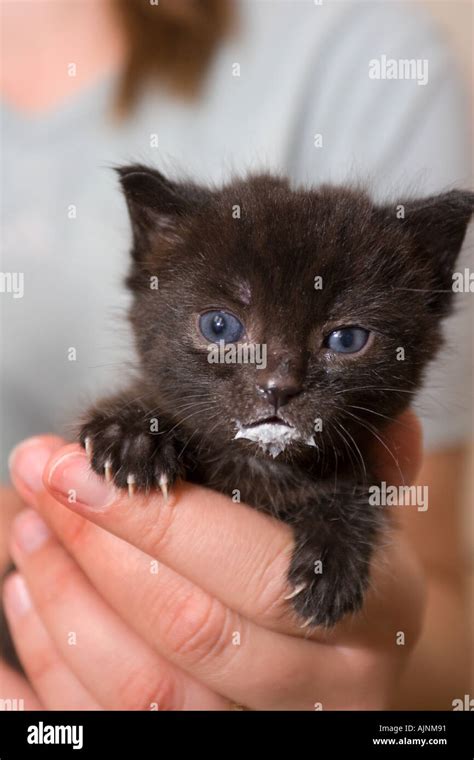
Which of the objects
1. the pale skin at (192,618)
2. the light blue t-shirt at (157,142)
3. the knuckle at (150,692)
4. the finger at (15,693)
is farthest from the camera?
the light blue t-shirt at (157,142)

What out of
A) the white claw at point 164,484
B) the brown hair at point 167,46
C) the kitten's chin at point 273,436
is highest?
the brown hair at point 167,46

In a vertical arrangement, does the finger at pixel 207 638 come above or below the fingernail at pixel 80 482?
below

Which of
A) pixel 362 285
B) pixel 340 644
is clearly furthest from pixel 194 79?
pixel 340 644

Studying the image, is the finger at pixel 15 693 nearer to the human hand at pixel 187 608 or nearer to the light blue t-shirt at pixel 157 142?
the human hand at pixel 187 608

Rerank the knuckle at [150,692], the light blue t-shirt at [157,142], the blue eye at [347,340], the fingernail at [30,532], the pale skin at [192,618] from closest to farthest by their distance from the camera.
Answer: the blue eye at [347,340]
the pale skin at [192,618]
the knuckle at [150,692]
the fingernail at [30,532]
the light blue t-shirt at [157,142]

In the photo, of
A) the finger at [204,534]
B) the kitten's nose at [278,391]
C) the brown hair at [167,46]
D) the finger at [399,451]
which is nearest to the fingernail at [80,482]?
the finger at [204,534]

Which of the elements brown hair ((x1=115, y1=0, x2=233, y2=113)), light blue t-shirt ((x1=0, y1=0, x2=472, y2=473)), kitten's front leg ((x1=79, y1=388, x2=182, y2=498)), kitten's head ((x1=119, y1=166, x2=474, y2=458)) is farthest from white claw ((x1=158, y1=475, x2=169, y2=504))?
brown hair ((x1=115, y1=0, x2=233, y2=113))

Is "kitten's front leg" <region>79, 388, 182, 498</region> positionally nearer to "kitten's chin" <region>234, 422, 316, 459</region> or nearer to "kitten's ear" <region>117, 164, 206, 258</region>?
"kitten's chin" <region>234, 422, 316, 459</region>

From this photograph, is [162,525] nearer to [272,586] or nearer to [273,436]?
[272,586]

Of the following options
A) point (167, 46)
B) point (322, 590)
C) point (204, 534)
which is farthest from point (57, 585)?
point (167, 46)
